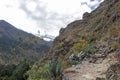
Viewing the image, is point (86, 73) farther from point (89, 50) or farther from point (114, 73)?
point (89, 50)

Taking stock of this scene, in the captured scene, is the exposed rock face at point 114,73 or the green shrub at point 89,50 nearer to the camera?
the exposed rock face at point 114,73

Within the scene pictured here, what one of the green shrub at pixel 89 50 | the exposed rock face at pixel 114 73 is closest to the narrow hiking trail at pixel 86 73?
the exposed rock face at pixel 114 73

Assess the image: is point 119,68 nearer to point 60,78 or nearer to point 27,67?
point 60,78

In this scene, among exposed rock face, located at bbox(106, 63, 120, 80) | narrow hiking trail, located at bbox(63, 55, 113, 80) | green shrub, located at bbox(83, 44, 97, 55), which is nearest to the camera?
exposed rock face, located at bbox(106, 63, 120, 80)

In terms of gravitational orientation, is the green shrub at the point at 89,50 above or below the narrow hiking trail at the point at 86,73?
above

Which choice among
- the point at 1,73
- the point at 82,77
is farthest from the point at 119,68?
the point at 1,73

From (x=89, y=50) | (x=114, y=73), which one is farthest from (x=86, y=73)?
(x=89, y=50)

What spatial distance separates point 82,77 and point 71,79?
2.00ft

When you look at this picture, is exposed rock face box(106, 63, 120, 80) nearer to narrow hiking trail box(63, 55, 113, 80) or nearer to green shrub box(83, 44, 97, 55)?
narrow hiking trail box(63, 55, 113, 80)

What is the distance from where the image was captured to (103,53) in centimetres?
2203

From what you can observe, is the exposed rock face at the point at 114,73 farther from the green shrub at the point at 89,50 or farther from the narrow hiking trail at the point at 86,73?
the green shrub at the point at 89,50

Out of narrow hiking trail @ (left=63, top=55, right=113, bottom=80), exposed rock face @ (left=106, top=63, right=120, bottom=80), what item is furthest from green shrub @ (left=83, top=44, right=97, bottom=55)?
exposed rock face @ (left=106, top=63, right=120, bottom=80)

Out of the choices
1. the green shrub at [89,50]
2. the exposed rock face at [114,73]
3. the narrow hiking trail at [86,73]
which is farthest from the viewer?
the green shrub at [89,50]

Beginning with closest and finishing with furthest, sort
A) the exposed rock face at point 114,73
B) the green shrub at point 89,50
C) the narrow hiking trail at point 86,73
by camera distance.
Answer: the exposed rock face at point 114,73
the narrow hiking trail at point 86,73
the green shrub at point 89,50
